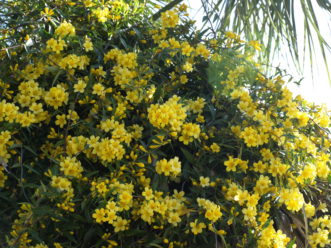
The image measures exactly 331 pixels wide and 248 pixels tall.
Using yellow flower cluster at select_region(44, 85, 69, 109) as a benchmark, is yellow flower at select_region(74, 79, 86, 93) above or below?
above

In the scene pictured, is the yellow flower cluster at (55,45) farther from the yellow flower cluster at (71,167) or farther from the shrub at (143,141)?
the yellow flower cluster at (71,167)

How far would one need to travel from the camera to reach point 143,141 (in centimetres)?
134

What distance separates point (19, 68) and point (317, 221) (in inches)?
42.8

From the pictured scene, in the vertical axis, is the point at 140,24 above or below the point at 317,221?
above

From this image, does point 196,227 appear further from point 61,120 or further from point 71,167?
point 61,120

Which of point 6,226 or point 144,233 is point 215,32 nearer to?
point 144,233

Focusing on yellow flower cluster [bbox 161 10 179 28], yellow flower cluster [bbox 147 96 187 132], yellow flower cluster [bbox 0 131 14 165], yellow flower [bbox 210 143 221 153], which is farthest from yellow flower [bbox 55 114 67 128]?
yellow flower cluster [bbox 161 10 179 28]

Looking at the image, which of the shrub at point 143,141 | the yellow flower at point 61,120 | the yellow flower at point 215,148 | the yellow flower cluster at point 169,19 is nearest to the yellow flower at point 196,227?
the shrub at point 143,141

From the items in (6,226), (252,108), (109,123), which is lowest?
(6,226)

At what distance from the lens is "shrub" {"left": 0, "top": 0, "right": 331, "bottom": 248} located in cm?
117

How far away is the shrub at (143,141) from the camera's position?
117 centimetres

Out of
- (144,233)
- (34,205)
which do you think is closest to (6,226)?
(34,205)

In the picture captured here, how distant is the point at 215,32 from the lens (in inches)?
68.0

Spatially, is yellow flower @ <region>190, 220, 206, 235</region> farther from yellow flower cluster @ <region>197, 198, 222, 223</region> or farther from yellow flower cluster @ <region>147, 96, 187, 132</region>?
yellow flower cluster @ <region>147, 96, 187, 132</region>
